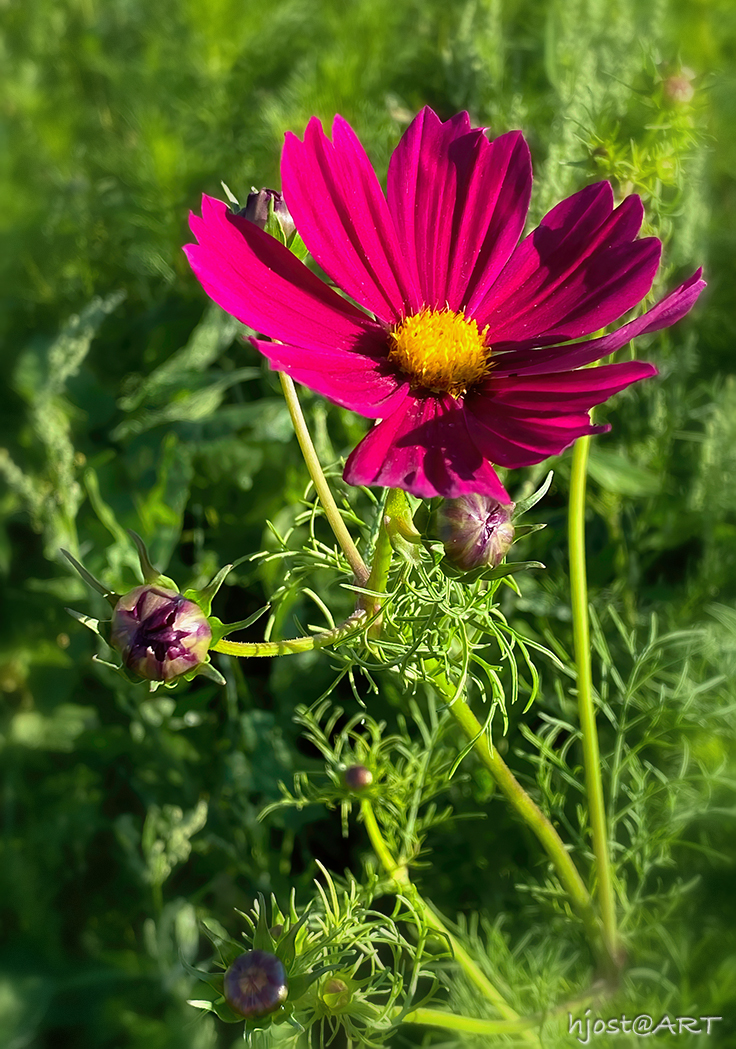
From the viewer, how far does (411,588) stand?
0.49 meters

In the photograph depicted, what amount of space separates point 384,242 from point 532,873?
60 centimetres

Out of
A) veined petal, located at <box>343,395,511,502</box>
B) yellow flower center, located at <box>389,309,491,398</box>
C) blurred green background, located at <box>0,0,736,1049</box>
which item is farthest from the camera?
blurred green background, located at <box>0,0,736,1049</box>

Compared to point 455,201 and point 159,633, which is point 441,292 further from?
point 159,633

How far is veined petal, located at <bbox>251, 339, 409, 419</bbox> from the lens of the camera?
42 centimetres

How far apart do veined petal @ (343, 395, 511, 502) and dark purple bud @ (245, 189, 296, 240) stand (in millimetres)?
124

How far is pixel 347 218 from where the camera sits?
0.53 meters

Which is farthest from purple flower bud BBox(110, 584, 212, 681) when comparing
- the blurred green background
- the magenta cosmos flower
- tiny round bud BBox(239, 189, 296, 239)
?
the blurred green background

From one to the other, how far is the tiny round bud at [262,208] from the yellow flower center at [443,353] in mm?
90

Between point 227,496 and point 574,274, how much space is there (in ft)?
2.17

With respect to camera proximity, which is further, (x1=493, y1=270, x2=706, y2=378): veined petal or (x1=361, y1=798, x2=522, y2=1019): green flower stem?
(x1=361, y1=798, x2=522, y2=1019): green flower stem

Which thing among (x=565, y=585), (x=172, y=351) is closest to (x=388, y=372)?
(x=565, y=585)

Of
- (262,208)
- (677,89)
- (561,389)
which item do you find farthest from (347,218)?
Answer: (677,89)

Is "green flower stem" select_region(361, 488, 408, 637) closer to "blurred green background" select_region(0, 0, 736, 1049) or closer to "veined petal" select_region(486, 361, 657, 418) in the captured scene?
"veined petal" select_region(486, 361, 657, 418)

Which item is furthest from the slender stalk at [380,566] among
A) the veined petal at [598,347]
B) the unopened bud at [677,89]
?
the unopened bud at [677,89]
